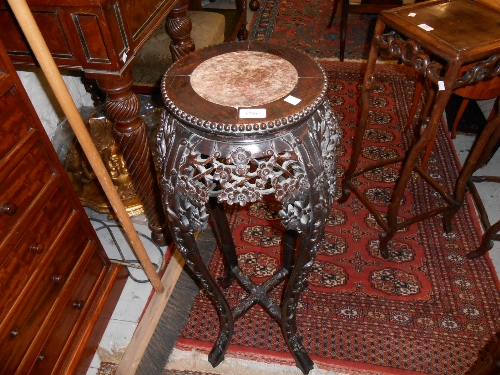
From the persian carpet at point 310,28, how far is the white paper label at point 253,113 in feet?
7.66

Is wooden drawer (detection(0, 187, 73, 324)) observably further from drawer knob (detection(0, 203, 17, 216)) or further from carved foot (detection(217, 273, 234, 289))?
carved foot (detection(217, 273, 234, 289))

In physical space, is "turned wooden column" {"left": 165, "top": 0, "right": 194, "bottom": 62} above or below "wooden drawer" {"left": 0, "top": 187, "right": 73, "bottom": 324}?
above

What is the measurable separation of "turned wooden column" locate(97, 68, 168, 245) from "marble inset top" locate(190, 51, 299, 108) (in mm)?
299

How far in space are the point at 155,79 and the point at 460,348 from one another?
1.74 meters

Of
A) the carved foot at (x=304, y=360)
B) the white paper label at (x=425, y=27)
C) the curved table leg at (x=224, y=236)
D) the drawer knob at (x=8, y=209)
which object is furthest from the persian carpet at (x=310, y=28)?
the drawer knob at (x=8, y=209)

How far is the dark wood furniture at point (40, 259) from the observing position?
1.03 meters

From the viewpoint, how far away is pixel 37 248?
1155 mm

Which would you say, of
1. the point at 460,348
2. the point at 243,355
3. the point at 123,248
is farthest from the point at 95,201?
the point at 460,348

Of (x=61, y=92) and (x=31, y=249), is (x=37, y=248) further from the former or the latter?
(x=61, y=92)

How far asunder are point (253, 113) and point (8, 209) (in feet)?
2.17

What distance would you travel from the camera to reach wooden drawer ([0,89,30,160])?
990 millimetres

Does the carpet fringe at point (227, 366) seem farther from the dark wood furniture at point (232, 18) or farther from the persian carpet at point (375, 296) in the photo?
the dark wood furniture at point (232, 18)

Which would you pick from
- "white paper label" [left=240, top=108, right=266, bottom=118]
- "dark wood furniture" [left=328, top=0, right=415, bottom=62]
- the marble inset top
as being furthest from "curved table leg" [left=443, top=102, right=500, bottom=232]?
"dark wood furniture" [left=328, top=0, right=415, bottom=62]

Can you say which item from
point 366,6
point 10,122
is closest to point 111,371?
point 10,122
